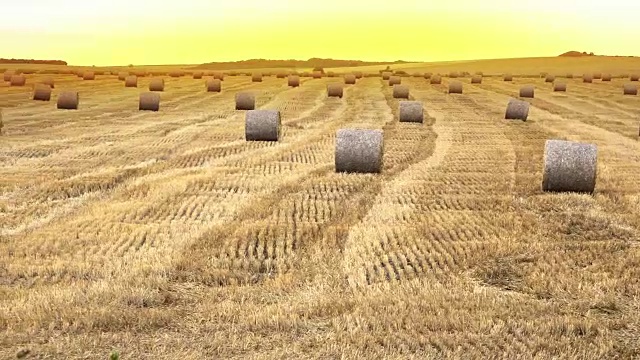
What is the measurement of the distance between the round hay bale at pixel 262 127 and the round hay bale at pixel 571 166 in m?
7.76

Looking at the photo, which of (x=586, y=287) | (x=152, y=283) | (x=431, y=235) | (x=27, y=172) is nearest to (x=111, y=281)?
(x=152, y=283)

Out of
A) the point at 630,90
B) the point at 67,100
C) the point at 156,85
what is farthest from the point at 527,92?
the point at 67,100

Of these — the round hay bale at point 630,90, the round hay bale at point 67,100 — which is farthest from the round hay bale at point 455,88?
the round hay bale at point 67,100

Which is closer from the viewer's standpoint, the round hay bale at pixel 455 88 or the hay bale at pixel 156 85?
the round hay bale at pixel 455 88

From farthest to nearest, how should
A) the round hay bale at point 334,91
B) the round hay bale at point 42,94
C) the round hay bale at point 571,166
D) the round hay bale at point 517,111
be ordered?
the round hay bale at point 334,91 < the round hay bale at point 42,94 < the round hay bale at point 517,111 < the round hay bale at point 571,166

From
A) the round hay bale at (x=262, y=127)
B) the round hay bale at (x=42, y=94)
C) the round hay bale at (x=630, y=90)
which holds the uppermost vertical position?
the round hay bale at (x=262, y=127)

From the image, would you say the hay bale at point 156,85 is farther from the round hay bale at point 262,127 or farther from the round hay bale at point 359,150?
the round hay bale at point 359,150

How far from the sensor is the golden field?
6.23 metres

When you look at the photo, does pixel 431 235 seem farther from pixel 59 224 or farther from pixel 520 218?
pixel 59 224

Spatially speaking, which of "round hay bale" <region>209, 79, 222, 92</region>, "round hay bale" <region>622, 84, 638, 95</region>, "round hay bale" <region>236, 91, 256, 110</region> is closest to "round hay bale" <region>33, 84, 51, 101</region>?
"round hay bale" <region>236, 91, 256, 110</region>

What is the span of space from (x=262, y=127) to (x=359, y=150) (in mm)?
5113

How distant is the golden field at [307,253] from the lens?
6234mm

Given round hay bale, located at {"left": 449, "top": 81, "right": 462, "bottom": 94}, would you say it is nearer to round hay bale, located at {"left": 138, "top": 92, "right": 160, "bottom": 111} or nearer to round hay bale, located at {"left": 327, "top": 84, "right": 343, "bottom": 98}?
round hay bale, located at {"left": 327, "top": 84, "right": 343, "bottom": 98}

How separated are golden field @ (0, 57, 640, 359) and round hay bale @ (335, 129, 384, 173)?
0.54 metres
